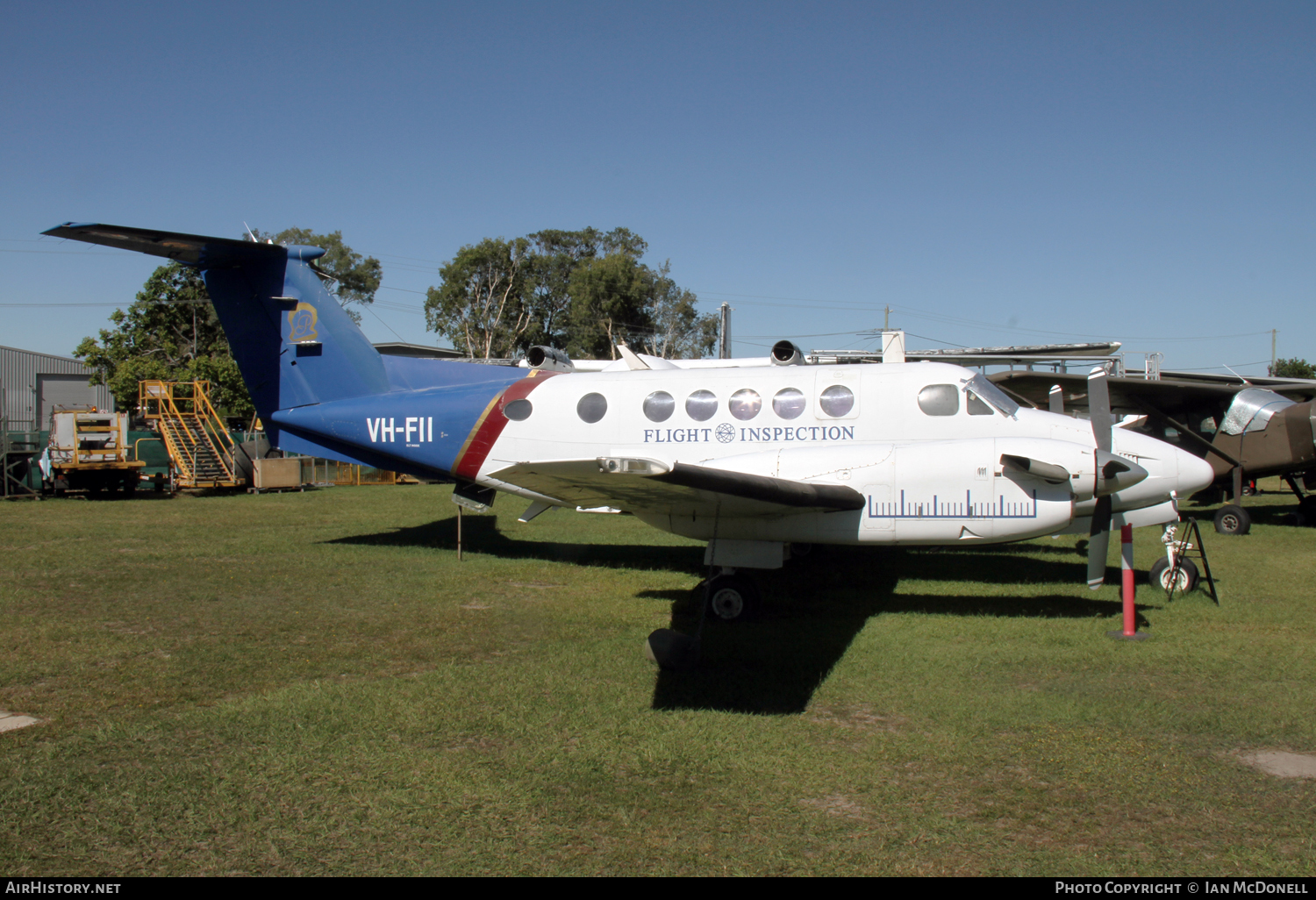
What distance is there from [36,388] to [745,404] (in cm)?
6062

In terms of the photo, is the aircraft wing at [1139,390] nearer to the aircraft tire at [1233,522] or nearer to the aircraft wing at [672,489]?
the aircraft tire at [1233,522]

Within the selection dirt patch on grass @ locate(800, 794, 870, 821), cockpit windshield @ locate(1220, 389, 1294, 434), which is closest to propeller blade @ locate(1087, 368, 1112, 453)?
dirt patch on grass @ locate(800, 794, 870, 821)

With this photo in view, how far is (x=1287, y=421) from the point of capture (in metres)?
16.4

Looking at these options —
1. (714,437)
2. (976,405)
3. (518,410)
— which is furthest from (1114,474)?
(518,410)

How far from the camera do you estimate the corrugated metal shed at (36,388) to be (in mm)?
53488

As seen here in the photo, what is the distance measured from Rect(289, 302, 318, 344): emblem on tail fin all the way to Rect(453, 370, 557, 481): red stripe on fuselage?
3.26 metres

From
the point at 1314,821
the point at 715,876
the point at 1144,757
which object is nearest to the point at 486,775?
the point at 715,876

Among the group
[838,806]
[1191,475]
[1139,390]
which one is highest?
[1139,390]

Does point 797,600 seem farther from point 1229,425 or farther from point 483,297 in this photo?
point 483,297

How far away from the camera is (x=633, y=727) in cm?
564

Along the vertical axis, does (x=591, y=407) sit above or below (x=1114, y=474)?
above

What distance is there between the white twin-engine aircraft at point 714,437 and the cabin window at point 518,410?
23mm

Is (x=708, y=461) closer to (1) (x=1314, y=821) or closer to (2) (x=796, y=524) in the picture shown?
(2) (x=796, y=524)

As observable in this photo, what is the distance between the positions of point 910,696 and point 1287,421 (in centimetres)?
1482
